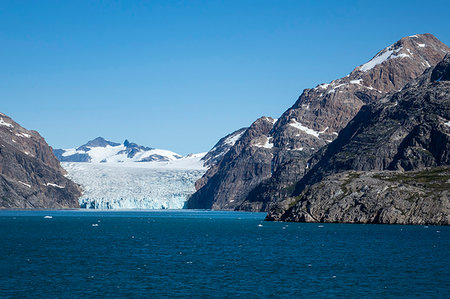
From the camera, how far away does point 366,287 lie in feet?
196

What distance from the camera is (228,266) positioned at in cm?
7519

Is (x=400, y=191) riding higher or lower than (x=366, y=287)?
higher

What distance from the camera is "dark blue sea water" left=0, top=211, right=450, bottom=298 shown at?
58219mm

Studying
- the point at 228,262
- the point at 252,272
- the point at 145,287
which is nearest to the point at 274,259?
the point at 228,262

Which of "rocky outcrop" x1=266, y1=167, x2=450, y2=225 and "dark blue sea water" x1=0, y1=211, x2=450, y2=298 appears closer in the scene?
"dark blue sea water" x1=0, y1=211, x2=450, y2=298

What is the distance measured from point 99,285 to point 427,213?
104 m

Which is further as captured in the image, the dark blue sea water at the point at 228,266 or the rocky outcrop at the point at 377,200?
the rocky outcrop at the point at 377,200

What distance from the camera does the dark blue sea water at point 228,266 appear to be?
58.2 meters

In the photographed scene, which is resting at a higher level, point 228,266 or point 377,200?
point 377,200

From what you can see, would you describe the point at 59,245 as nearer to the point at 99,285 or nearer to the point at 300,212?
the point at 99,285

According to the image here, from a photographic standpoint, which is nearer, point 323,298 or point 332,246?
point 323,298

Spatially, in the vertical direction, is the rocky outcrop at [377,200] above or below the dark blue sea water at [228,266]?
above

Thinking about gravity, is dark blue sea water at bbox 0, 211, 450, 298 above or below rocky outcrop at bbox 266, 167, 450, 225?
below

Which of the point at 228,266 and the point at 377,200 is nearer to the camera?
the point at 228,266
